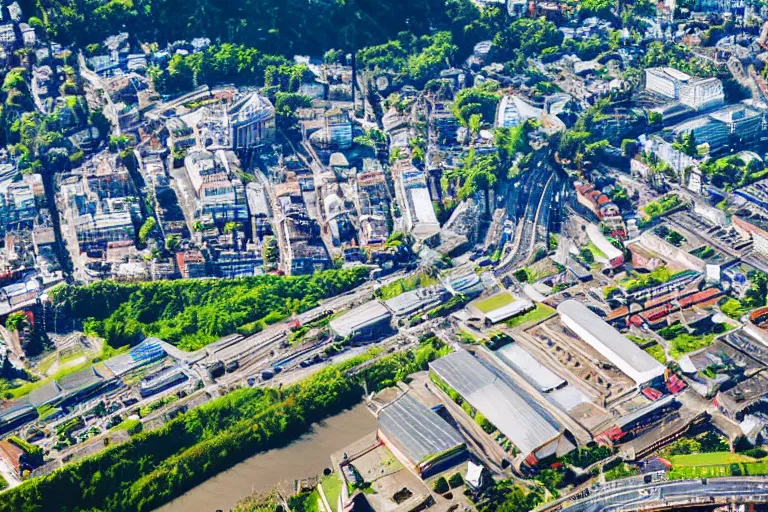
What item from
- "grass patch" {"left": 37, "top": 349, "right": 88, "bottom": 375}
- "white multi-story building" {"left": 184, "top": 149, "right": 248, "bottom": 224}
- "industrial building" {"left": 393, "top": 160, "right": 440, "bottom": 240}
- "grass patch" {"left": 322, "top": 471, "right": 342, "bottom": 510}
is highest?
"white multi-story building" {"left": 184, "top": 149, "right": 248, "bottom": 224}

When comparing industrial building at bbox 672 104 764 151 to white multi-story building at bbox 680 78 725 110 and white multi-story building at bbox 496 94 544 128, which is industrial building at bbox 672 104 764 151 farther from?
white multi-story building at bbox 496 94 544 128

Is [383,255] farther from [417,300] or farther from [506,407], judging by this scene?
[506,407]

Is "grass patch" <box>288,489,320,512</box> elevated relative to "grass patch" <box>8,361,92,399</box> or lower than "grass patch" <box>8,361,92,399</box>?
lower

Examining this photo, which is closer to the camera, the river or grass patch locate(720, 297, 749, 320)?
the river

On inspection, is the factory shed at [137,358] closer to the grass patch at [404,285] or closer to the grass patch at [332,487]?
the grass patch at [332,487]

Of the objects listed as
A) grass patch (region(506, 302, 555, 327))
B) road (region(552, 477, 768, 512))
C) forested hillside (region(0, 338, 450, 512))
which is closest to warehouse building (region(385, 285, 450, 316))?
forested hillside (region(0, 338, 450, 512))

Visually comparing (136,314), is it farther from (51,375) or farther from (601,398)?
(601,398)
